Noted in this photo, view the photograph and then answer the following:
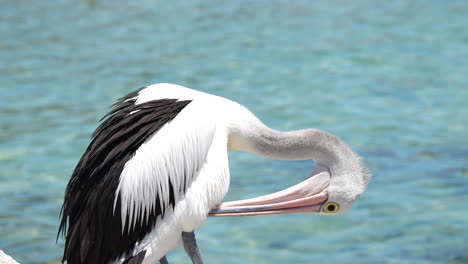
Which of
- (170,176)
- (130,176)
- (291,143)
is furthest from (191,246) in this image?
(291,143)

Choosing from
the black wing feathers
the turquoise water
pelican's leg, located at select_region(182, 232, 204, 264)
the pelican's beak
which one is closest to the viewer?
the black wing feathers

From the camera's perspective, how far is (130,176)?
3.59 m

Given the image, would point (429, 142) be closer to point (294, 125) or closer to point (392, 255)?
point (294, 125)

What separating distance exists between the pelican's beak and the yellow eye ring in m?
0.03

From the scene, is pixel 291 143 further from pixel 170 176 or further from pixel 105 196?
pixel 105 196

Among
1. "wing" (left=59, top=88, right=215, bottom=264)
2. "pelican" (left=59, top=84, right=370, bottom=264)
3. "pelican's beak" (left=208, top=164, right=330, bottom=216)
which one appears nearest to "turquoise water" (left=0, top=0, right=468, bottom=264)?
"pelican's beak" (left=208, top=164, right=330, bottom=216)

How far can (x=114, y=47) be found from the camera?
451 inches

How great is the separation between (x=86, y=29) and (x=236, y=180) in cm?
667

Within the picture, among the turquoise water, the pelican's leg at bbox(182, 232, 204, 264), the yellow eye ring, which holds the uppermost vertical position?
the yellow eye ring

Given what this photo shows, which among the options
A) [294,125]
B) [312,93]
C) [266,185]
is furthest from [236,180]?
[312,93]

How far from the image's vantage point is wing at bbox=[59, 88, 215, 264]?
11.8 ft

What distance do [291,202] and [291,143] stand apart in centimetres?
32

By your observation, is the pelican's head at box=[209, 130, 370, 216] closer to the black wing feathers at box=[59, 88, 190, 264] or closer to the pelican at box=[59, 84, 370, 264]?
the pelican at box=[59, 84, 370, 264]

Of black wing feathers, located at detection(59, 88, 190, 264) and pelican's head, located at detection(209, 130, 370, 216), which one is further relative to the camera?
pelican's head, located at detection(209, 130, 370, 216)
